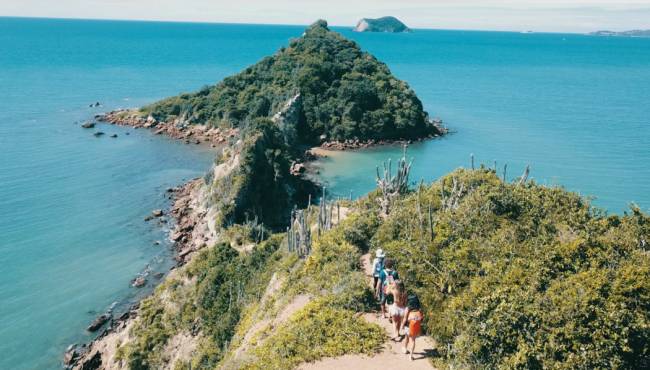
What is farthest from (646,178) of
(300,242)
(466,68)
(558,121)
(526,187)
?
(466,68)

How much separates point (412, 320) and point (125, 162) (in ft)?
189

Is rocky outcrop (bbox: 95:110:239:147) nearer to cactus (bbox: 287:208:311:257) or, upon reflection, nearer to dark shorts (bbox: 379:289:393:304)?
cactus (bbox: 287:208:311:257)

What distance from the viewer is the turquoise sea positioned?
118 ft

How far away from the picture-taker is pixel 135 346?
27656 millimetres

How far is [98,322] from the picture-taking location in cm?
3262

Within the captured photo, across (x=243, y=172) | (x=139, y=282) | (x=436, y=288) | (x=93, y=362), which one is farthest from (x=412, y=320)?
(x=243, y=172)

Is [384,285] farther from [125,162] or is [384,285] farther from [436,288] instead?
[125,162]

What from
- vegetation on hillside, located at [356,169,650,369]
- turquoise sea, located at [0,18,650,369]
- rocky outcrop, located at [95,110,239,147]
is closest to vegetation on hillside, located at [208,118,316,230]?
turquoise sea, located at [0,18,650,369]

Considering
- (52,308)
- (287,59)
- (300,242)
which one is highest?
(287,59)

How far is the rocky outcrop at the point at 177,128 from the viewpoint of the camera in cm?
7462

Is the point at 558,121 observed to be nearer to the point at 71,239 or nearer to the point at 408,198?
the point at 408,198

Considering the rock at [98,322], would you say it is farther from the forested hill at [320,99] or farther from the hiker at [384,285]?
the forested hill at [320,99]

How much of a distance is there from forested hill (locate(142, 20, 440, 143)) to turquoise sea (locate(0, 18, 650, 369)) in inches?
237

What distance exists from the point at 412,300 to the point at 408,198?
12.2m
